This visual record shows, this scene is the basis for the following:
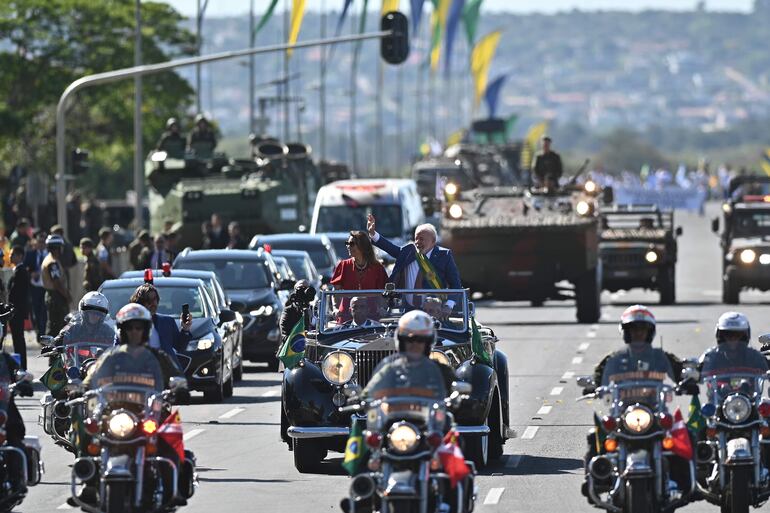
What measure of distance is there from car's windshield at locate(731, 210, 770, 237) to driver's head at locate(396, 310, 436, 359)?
31300mm

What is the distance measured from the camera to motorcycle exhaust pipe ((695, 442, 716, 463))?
13.3m

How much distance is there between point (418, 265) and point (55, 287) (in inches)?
467

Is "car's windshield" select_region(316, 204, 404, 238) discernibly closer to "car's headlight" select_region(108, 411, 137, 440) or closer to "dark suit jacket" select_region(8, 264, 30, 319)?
"dark suit jacket" select_region(8, 264, 30, 319)

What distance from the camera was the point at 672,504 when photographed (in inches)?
492

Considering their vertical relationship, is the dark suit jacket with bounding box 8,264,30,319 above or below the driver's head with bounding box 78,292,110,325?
below

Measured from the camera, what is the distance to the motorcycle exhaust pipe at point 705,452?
43.7 feet

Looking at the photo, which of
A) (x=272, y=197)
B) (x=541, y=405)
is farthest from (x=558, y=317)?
(x=541, y=405)

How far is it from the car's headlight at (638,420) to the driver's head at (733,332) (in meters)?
1.38

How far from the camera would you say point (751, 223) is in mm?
43344

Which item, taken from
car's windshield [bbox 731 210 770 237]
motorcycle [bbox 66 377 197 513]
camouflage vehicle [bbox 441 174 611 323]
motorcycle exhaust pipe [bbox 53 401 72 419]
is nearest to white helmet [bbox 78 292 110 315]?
motorcycle exhaust pipe [bbox 53 401 72 419]

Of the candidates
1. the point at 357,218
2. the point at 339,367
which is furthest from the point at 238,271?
the point at 339,367

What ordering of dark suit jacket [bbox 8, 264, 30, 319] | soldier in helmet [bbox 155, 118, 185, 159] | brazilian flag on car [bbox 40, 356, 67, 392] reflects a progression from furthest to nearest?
soldier in helmet [bbox 155, 118, 185, 159] < dark suit jacket [bbox 8, 264, 30, 319] < brazilian flag on car [bbox 40, 356, 67, 392]

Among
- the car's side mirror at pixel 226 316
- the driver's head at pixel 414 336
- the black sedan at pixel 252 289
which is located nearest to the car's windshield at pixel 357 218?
the black sedan at pixel 252 289

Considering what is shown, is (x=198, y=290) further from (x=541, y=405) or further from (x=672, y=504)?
(x=672, y=504)
